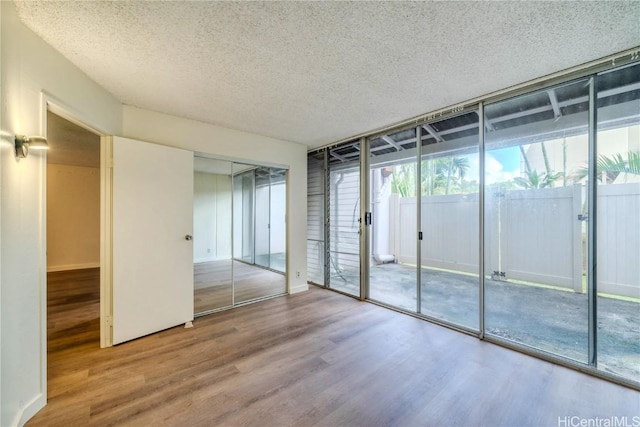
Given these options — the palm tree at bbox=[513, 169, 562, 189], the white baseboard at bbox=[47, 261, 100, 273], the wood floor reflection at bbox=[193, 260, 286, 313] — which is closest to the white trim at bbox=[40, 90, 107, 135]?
the wood floor reflection at bbox=[193, 260, 286, 313]

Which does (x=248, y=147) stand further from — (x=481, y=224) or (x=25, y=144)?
(x=481, y=224)

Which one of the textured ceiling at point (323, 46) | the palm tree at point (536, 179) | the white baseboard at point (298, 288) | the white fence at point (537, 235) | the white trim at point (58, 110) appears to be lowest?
the white baseboard at point (298, 288)

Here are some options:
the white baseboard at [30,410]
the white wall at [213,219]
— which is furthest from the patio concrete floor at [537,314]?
the white baseboard at [30,410]

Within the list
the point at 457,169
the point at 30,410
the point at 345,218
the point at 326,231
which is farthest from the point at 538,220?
the point at 30,410

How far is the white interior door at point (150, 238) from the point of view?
257 cm

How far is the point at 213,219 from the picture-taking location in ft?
15.4

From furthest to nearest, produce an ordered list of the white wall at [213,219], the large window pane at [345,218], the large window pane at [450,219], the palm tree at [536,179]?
the white wall at [213,219]
the large window pane at [345,218]
the large window pane at [450,219]
the palm tree at [536,179]

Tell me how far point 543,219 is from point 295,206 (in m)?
3.15

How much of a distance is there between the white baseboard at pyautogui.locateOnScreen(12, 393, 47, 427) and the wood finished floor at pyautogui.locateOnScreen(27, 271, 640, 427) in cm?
4

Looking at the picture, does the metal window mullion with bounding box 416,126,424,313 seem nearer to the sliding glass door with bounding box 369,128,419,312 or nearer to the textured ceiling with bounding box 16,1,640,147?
the sliding glass door with bounding box 369,128,419,312

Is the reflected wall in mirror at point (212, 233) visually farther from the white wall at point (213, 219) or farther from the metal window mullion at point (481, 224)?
the metal window mullion at point (481, 224)

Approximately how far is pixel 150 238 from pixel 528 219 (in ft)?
Answer: 12.9

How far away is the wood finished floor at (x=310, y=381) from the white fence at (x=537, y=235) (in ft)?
2.57

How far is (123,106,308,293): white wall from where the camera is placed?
2.93 metres
